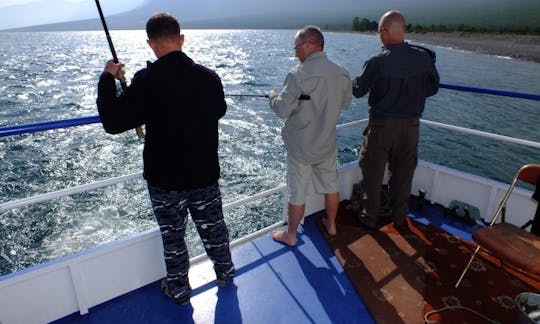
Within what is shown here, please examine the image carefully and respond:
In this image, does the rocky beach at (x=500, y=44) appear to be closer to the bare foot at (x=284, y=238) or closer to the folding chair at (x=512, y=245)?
the folding chair at (x=512, y=245)

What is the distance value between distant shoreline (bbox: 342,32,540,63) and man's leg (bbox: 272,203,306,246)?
44151 millimetres

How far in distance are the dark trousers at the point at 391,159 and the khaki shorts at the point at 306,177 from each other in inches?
13.7

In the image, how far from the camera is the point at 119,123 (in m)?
1.45

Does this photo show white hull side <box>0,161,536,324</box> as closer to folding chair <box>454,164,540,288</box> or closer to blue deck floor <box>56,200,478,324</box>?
blue deck floor <box>56,200,478,324</box>

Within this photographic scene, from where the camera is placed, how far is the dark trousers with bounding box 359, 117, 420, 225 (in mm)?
2459

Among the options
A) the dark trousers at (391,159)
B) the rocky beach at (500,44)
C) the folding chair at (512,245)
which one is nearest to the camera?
the folding chair at (512,245)

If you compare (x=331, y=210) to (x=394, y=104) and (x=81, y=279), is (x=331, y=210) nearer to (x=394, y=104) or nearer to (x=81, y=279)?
(x=394, y=104)

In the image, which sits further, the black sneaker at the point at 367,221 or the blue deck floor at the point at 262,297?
the black sneaker at the point at 367,221

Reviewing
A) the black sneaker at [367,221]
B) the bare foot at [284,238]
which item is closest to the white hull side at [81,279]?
the bare foot at [284,238]

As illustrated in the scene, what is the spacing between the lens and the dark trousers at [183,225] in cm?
175

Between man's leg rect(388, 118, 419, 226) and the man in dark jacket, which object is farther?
man's leg rect(388, 118, 419, 226)

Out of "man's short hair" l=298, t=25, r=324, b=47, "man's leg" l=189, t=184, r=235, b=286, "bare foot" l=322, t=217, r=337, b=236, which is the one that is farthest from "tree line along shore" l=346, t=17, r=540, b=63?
"man's leg" l=189, t=184, r=235, b=286

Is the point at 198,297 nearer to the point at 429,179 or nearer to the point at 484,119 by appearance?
the point at 429,179

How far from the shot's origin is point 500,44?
53.0m
